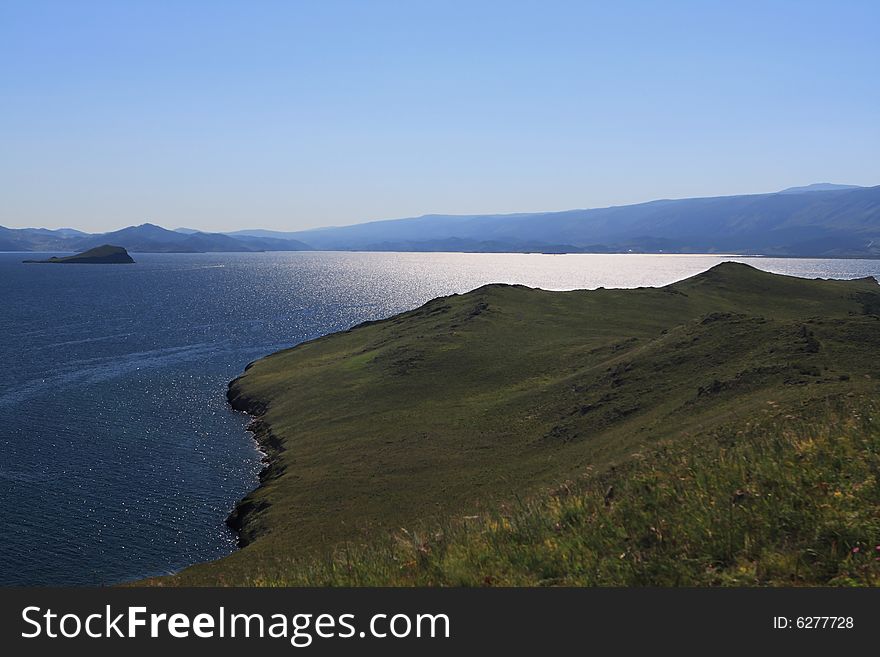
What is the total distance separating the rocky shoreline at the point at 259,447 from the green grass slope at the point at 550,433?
1.06ft

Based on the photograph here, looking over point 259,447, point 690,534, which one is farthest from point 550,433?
point 690,534

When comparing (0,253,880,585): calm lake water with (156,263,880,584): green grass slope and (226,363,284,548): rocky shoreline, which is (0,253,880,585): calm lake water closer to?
(226,363,284,548): rocky shoreline

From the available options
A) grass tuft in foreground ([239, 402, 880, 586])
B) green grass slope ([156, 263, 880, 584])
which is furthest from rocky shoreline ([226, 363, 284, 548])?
grass tuft in foreground ([239, 402, 880, 586])

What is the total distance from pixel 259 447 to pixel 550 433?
1328 inches

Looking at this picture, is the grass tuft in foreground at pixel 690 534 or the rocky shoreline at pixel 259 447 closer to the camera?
the grass tuft in foreground at pixel 690 534

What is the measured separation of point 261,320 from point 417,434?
133874 millimetres

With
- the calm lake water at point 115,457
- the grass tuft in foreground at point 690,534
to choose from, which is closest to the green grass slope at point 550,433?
the grass tuft in foreground at point 690,534

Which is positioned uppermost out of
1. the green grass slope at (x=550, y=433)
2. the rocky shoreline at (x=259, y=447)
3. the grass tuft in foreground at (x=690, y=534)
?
the grass tuft in foreground at (x=690, y=534)

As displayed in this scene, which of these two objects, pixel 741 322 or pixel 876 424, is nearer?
pixel 876 424

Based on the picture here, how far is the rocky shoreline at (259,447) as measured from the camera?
53172 millimetres

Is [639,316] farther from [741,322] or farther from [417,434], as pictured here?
[417,434]

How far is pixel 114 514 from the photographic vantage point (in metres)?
54.0

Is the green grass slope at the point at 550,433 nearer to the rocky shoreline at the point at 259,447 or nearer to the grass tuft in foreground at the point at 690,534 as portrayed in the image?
the grass tuft in foreground at the point at 690,534

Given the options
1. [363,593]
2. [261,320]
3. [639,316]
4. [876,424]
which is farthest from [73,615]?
[261,320]
